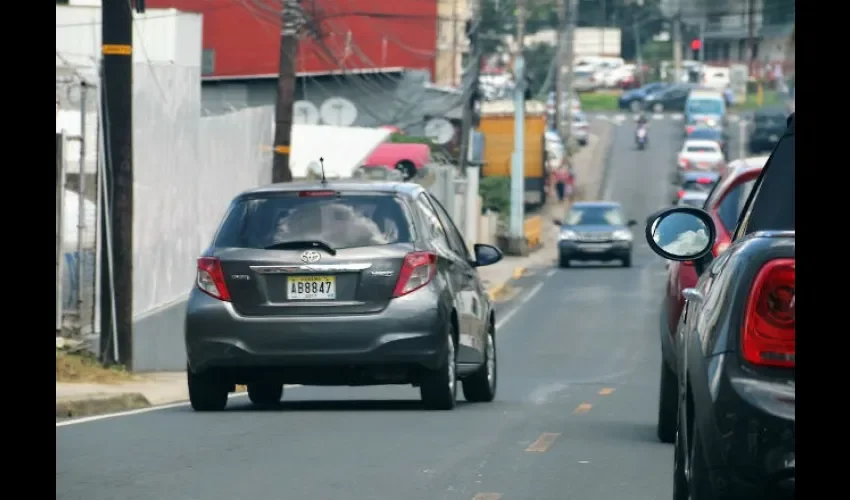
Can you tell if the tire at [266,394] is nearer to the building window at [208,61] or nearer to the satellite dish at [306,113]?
the satellite dish at [306,113]

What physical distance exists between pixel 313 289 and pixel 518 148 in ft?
139

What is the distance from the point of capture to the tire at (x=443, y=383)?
13.1 m

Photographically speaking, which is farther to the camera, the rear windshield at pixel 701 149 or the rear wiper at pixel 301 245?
the rear windshield at pixel 701 149

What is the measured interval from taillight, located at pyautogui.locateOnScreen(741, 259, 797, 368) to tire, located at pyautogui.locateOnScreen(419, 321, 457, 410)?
295 inches

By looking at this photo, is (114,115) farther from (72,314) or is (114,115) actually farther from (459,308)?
(459,308)

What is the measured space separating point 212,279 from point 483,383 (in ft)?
8.93

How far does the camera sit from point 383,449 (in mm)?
10688

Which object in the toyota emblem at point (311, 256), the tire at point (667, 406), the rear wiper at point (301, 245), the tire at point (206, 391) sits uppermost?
the rear wiper at point (301, 245)

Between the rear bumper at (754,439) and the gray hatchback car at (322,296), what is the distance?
23.9 ft

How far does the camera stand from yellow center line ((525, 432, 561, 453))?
429 inches

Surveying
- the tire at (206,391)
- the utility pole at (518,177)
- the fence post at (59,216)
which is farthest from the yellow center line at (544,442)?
the utility pole at (518,177)

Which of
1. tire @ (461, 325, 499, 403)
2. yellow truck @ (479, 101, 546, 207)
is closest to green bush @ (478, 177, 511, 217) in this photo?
yellow truck @ (479, 101, 546, 207)

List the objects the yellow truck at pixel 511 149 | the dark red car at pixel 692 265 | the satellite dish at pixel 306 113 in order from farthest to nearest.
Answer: the yellow truck at pixel 511 149, the satellite dish at pixel 306 113, the dark red car at pixel 692 265

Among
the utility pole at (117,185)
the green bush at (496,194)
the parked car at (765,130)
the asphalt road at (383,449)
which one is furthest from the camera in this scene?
the parked car at (765,130)
